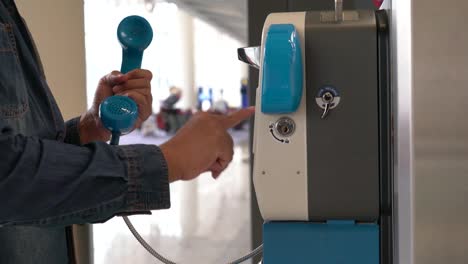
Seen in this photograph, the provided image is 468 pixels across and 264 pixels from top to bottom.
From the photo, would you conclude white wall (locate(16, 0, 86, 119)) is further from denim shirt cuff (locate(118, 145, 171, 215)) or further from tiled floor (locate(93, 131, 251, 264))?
tiled floor (locate(93, 131, 251, 264))

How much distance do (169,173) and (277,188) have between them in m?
0.14

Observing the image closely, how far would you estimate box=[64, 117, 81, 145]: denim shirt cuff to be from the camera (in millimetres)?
1109

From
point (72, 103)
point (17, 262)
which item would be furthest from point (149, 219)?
point (17, 262)

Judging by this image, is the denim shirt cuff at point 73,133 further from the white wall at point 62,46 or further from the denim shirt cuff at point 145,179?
the white wall at point 62,46

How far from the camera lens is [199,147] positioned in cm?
69

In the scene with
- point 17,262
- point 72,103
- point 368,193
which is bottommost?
point 17,262

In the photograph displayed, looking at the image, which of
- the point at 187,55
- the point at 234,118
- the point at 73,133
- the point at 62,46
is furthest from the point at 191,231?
the point at 187,55

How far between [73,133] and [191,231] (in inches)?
116

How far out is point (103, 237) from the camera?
392cm

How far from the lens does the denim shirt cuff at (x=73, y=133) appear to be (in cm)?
111

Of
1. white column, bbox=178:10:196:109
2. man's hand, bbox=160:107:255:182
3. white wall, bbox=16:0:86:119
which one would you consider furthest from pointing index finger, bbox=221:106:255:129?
white column, bbox=178:10:196:109

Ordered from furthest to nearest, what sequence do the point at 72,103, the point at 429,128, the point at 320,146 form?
the point at 72,103 → the point at 320,146 → the point at 429,128

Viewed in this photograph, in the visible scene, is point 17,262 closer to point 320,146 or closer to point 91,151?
point 91,151

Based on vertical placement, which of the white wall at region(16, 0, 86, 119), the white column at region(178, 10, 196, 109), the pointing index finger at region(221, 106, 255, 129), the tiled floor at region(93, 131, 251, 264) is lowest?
the tiled floor at region(93, 131, 251, 264)
